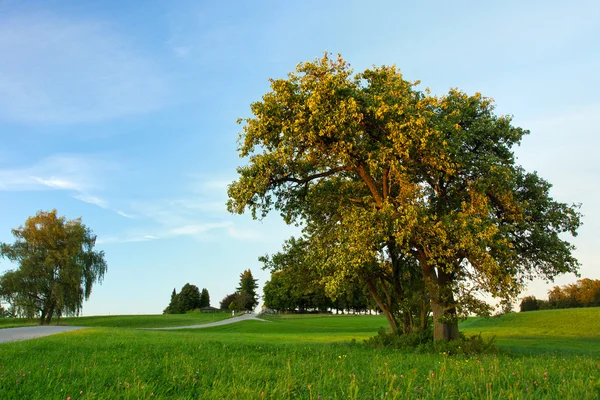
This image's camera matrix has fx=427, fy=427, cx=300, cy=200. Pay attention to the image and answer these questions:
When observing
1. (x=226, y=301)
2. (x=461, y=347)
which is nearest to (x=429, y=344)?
(x=461, y=347)

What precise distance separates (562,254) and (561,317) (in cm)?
3765

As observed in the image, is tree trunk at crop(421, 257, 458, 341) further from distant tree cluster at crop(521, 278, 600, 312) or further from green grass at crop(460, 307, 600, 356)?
distant tree cluster at crop(521, 278, 600, 312)

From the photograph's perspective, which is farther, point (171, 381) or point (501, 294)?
point (501, 294)

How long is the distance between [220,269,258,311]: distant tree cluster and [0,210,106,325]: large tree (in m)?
68.3

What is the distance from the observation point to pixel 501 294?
17.6 m

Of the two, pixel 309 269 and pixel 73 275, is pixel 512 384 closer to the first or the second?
pixel 309 269

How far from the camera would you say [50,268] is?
5322 cm

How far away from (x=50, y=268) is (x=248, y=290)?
82.1 metres

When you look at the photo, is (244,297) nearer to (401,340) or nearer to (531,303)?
(531,303)

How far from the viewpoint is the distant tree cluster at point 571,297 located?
8056 cm

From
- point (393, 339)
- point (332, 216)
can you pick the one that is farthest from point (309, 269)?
point (393, 339)

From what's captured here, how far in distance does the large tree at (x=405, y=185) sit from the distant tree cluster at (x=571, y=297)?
70.7 metres

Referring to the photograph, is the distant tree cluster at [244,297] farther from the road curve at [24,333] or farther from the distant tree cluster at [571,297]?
the road curve at [24,333]

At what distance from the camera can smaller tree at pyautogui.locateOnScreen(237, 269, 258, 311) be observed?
4976 inches
